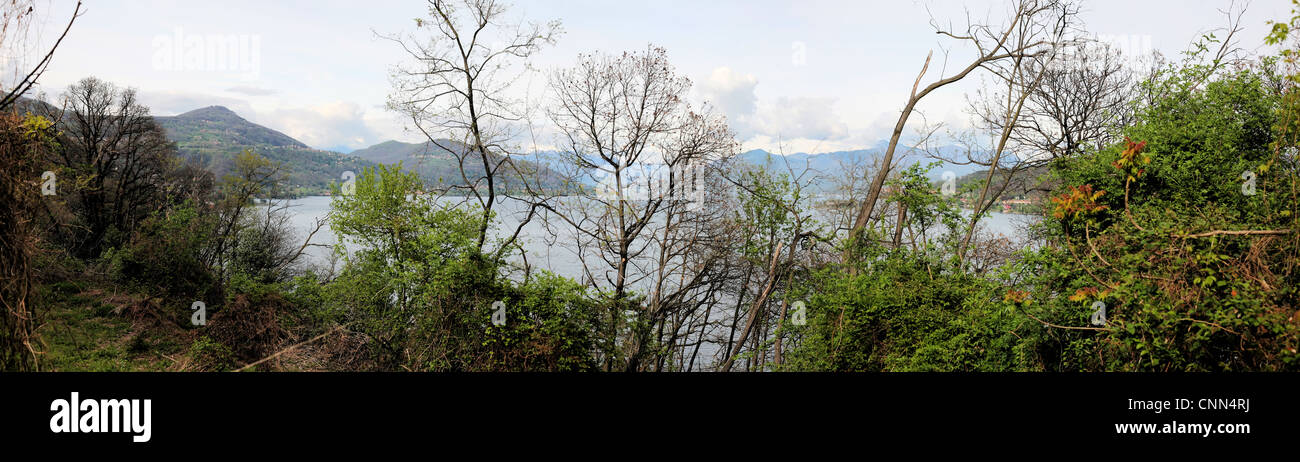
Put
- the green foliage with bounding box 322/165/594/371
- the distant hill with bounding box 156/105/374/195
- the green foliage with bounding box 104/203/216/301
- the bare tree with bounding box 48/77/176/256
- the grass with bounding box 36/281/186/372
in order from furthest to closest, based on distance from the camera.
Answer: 1. the distant hill with bounding box 156/105/374/195
2. the bare tree with bounding box 48/77/176/256
3. the green foliage with bounding box 104/203/216/301
4. the grass with bounding box 36/281/186/372
5. the green foliage with bounding box 322/165/594/371

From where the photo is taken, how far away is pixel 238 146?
2672 cm

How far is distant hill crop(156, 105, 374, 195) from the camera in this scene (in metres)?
21.9

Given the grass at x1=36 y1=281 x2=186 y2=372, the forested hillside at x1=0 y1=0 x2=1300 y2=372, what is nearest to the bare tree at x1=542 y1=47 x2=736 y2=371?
the forested hillside at x1=0 y1=0 x2=1300 y2=372

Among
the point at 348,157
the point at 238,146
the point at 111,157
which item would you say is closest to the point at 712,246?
the point at 348,157

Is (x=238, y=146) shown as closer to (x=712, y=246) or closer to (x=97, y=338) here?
(x=97, y=338)

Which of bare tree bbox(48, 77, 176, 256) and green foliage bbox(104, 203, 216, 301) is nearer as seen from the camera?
green foliage bbox(104, 203, 216, 301)

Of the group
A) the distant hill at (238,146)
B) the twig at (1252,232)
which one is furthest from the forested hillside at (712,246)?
the distant hill at (238,146)

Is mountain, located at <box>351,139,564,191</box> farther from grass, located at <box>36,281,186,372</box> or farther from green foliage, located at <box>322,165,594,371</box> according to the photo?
grass, located at <box>36,281,186,372</box>

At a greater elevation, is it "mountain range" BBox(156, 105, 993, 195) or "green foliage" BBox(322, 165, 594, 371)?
"mountain range" BBox(156, 105, 993, 195)
